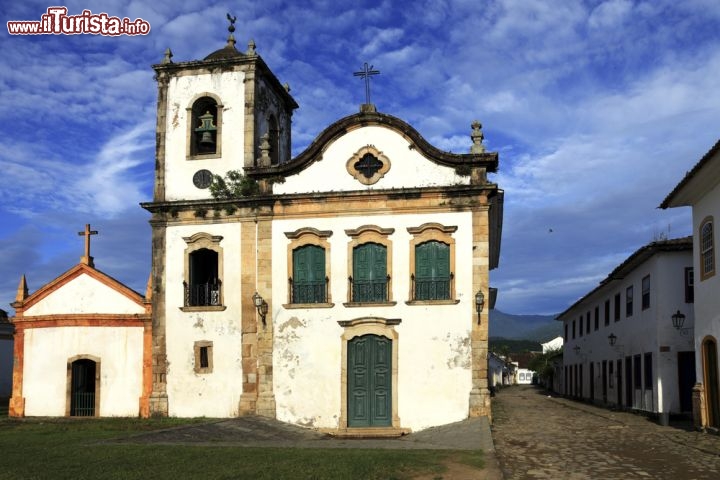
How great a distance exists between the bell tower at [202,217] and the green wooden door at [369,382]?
2856 millimetres

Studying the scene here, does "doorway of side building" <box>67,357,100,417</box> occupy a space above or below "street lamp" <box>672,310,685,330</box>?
below

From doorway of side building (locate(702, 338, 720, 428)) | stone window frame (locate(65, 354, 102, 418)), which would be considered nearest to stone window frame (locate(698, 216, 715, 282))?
doorway of side building (locate(702, 338, 720, 428))

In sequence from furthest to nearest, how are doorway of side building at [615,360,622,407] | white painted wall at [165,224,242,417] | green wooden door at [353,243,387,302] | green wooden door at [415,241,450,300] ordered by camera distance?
doorway of side building at [615,360,622,407] → white painted wall at [165,224,242,417] → green wooden door at [353,243,387,302] → green wooden door at [415,241,450,300]

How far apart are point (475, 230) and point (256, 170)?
665cm

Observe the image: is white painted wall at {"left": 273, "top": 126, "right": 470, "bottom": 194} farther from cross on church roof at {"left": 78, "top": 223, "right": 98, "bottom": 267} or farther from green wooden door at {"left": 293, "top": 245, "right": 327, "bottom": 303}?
cross on church roof at {"left": 78, "top": 223, "right": 98, "bottom": 267}

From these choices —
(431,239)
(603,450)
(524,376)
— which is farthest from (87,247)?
(524,376)

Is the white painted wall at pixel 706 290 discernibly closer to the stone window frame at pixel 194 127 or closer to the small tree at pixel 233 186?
the small tree at pixel 233 186

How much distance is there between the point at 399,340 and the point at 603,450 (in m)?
6.64

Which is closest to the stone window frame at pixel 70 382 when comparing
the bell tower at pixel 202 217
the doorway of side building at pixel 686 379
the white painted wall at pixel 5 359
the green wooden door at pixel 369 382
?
the bell tower at pixel 202 217

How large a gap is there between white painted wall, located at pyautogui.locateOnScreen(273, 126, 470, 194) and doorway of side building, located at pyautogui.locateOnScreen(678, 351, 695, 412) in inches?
343

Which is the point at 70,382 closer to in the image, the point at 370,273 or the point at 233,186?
the point at 233,186

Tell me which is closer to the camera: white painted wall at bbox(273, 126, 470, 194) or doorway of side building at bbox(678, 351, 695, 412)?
white painted wall at bbox(273, 126, 470, 194)

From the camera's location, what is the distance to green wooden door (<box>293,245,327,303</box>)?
20766 millimetres

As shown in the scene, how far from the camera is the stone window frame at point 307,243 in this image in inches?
813
